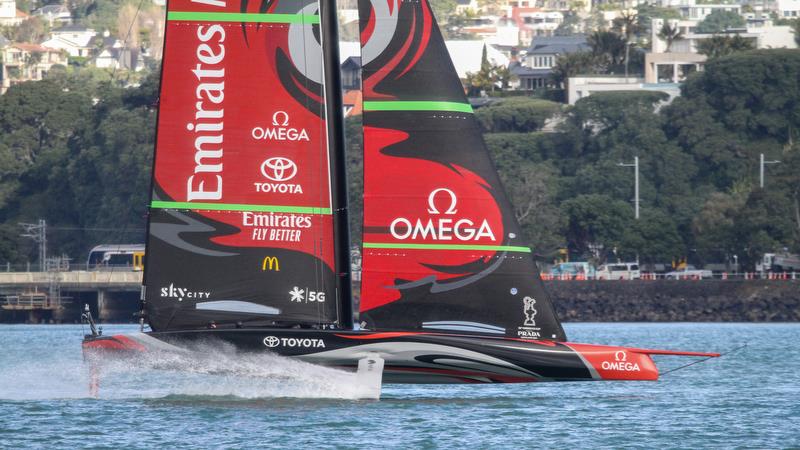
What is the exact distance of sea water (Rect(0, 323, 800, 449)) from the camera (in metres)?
21.7

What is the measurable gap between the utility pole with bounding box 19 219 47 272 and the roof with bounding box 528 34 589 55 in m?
71.2

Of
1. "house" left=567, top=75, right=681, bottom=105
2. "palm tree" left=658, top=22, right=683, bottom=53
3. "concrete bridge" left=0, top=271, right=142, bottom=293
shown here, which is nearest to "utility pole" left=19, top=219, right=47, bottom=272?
"concrete bridge" left=0, top=271, right=142, bottom=293

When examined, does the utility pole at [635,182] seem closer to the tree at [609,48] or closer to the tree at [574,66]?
the tree at [574,66]

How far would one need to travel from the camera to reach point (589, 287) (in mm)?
80438

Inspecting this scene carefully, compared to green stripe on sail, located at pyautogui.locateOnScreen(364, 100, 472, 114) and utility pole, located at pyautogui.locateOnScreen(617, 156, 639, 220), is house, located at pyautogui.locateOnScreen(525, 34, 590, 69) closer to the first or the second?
utility pole, located at pyautogui.locateOnScreen(617, 156, 639, 220)

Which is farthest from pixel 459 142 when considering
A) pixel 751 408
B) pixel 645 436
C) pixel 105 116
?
pixel 105 116

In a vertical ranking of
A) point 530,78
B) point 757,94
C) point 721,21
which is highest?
point 721,21

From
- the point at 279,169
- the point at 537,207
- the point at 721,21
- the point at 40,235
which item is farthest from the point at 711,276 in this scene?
the point at 721,21

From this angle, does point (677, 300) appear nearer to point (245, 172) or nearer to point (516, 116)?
point (516, 116)

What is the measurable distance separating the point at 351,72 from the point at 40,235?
58.5 meters

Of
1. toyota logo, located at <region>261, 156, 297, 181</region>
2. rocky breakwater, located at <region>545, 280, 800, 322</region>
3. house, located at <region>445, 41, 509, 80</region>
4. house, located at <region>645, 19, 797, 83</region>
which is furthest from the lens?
house, located at <region>445, 41, 509, 80</region>

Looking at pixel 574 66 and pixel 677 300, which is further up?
pixel 574 66

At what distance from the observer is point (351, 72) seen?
155 meters

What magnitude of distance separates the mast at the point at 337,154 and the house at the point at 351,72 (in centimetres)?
12816
